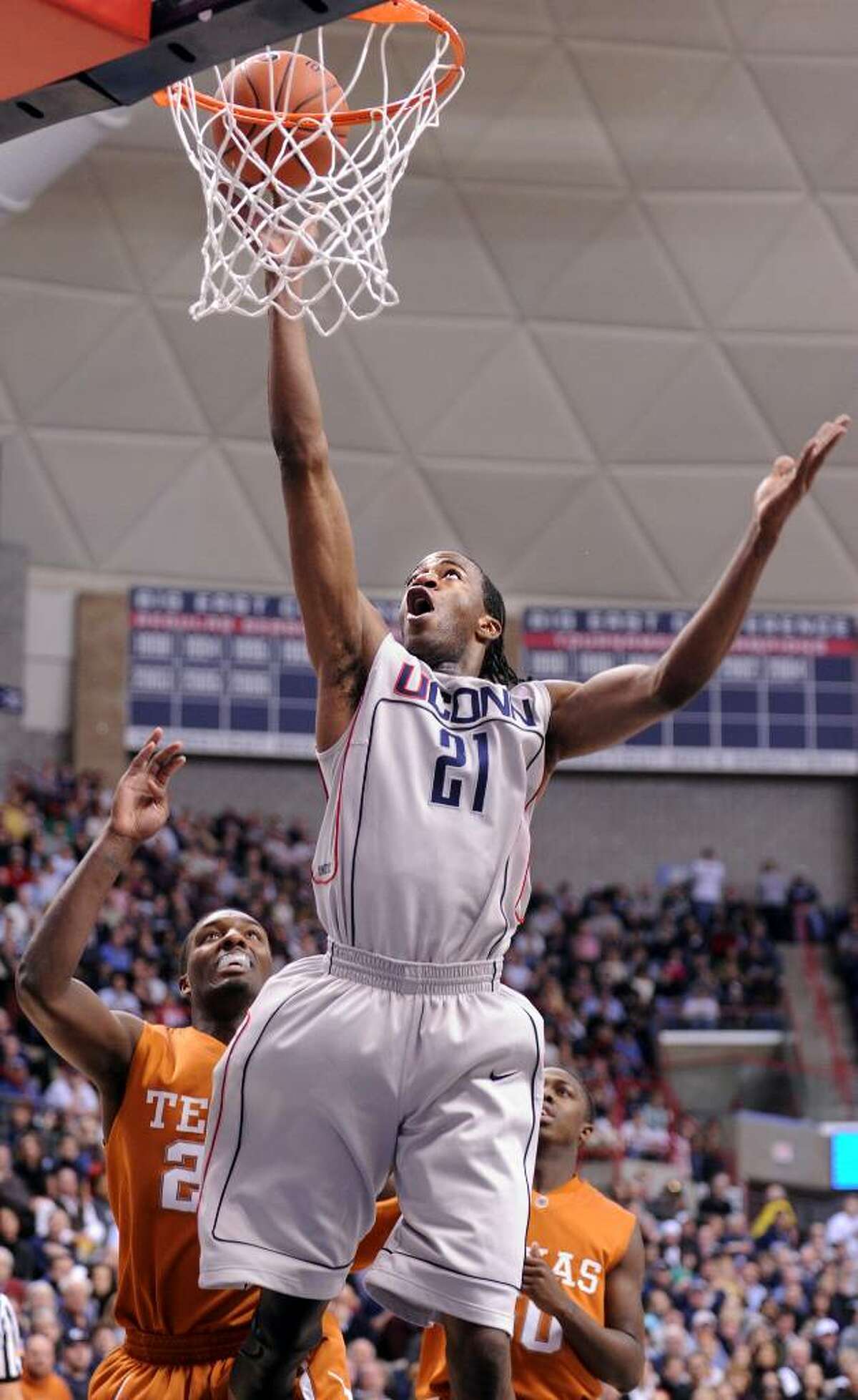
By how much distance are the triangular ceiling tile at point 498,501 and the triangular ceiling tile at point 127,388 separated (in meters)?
3.31

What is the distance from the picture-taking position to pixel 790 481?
376 cm

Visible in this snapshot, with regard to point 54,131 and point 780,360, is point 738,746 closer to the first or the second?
point 780,360

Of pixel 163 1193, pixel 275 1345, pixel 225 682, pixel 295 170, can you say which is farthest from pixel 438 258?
pixel 275 1345

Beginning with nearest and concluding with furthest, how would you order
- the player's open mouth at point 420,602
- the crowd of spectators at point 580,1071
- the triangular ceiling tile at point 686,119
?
the player's open mouth at point 420,602
the crowd of spectators at point 580,1071
the triangular ceiling tile at point 686,119

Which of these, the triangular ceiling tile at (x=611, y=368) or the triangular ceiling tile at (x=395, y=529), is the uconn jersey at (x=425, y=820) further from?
the triangular ceiling tile at (x=611, y=368)

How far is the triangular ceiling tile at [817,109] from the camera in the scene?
21.7m

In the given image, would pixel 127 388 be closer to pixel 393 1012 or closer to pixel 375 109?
pixel 375 109

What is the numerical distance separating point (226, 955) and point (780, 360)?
19832 millimetres

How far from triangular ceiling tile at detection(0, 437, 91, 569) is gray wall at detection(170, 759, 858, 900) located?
688 centimetres

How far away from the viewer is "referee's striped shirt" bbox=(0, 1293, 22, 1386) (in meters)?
5.55

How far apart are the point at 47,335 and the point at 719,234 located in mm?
8265

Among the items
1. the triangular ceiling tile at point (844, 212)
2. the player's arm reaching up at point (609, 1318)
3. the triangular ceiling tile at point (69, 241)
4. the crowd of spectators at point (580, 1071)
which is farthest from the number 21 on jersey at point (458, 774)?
the triangular ceiling tile at point (844, 212)

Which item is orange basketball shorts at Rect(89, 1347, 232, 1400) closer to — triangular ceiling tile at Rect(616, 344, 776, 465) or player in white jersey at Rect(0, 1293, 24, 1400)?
player in white jersey at Rect(0, 1293, 24, 1400)

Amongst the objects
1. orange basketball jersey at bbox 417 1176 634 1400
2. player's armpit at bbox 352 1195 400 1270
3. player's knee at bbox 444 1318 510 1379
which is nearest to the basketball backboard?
player's knee at bbox 444 1318 510 1379
